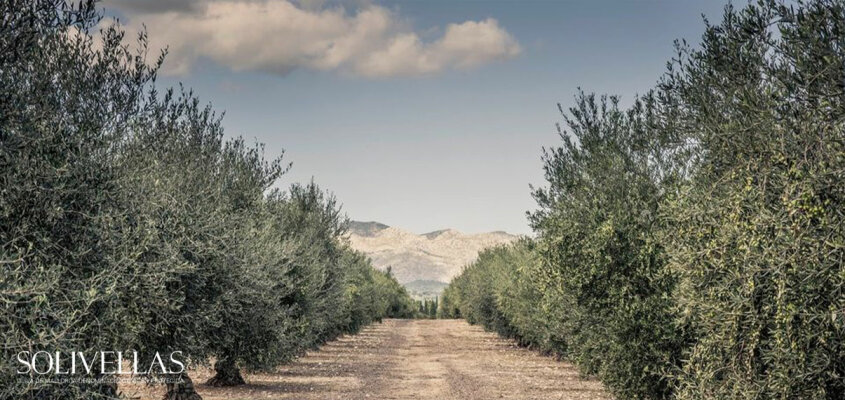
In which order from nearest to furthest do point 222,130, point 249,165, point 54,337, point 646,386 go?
point 54,337 < point 646,386 < point 222,130 < point 249,165

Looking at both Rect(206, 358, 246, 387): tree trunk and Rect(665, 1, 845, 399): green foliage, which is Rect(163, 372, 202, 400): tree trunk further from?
Rect(665, 1, 845, 399): green foliage

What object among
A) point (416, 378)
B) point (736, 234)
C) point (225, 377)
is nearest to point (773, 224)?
point (736, 234)

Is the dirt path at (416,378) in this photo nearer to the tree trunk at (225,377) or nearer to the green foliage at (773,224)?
the tree trunk at (225,377)

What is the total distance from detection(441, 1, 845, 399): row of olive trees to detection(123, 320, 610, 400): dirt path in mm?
9044

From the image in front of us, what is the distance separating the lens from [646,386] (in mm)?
21859

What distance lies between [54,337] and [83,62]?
8014 millimetres

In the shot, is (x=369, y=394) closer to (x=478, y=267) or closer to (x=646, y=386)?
(x=646, y=386)

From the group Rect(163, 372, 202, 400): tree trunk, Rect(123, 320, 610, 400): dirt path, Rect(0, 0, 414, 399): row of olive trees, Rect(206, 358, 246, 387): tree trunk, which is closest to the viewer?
Rect(0, 0, 414, 399): row of olive trees

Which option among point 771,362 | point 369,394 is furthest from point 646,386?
point 369,394

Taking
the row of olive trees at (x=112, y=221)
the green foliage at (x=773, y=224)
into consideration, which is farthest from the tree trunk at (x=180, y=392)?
the green foliage at (x=773, y=224)

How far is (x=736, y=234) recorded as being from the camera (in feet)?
45.1

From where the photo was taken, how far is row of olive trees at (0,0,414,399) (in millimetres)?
11117

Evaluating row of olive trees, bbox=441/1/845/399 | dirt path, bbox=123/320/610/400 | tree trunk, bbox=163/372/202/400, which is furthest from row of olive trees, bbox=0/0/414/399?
row of olive trees, bbox=441/1/845/399

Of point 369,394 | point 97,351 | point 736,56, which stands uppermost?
point 736,56
